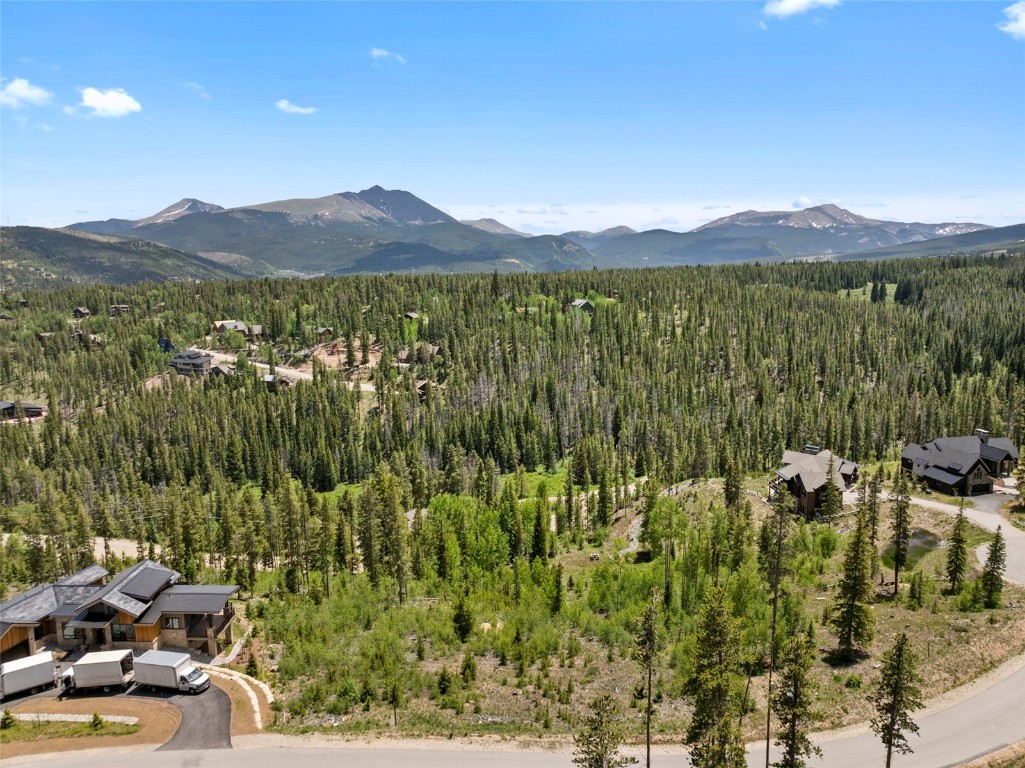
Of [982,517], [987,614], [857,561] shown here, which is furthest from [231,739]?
[982,517]

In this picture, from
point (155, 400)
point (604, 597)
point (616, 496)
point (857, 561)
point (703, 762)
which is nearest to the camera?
point (703, 762)

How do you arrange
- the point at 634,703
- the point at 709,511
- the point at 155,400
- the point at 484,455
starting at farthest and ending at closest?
the point at 155,400 < the point at 484,455 < the point at 709,511 < the point at 634,703

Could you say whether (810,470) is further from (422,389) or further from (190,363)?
(190,363)

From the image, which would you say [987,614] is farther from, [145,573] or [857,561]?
[145,573]

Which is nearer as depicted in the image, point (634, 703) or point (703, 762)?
point (703, 762)

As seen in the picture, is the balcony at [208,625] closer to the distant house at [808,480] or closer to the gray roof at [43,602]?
the gray roof at [43,602]

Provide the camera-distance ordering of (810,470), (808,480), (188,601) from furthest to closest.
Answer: (810,470)
(808,480)
(188,601)

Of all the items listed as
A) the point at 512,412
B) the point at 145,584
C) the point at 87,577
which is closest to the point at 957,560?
the point at 145,584

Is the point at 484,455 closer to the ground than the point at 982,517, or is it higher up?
closer to the ground
